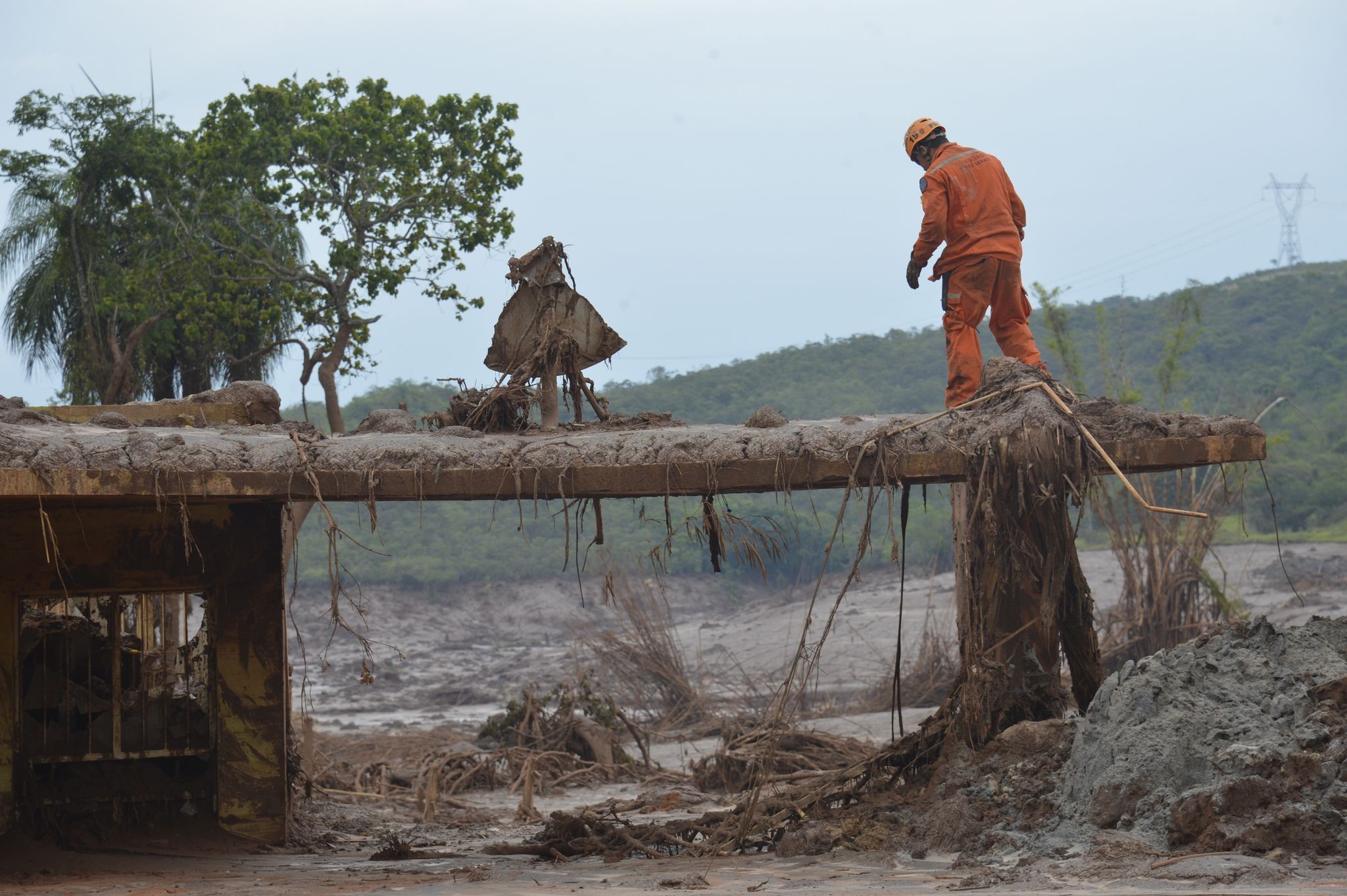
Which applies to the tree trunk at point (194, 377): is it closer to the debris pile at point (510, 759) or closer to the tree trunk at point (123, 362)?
the tree trunk at point (123, 362)

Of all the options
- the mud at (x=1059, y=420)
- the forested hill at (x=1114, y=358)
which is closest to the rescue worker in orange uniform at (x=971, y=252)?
the mud at (x=1059, y=420)

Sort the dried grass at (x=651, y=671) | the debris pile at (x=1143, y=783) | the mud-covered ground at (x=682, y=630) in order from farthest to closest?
the mud-covered ground at (x=682, y=630) → the dried grass at (x=651, y=671) → the debris pile at (x=1143, y=783)

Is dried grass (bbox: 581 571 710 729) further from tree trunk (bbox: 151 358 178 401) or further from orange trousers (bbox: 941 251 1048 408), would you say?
orange trousers (bbox: 941 251 1048 408)

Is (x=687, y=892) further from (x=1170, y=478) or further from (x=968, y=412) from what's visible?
(x=1170, y=478)

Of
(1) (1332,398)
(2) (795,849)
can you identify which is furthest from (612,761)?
(1) (1332,398)

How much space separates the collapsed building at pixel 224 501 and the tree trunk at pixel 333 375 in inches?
254

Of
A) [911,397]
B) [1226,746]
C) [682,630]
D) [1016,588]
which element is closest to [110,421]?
[1016,588]

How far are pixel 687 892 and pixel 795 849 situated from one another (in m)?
1.02

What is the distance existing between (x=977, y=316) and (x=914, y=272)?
1.53 ft

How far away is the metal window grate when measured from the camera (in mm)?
7520

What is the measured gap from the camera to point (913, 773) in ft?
23.5

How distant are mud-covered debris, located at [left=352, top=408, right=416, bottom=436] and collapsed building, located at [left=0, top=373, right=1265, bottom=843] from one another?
2cm

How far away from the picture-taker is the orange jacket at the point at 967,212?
25.2 ft

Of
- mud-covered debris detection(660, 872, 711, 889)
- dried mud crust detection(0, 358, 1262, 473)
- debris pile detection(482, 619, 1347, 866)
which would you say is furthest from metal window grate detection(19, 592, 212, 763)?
mud-covered debris detection(660, 872, 711, 889)
